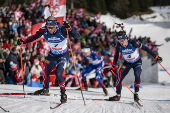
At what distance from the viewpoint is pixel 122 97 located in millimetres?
7344

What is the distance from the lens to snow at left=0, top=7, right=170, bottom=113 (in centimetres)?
436

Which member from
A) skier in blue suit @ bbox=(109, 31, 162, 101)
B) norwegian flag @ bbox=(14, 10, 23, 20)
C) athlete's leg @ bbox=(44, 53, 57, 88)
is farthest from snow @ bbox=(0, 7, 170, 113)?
norwegian flag @ bbox=(14, 10, 23, 20)

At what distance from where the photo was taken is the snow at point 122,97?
14.3 feet

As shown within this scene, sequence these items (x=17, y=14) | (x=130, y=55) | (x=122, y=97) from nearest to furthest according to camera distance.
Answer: (x=130, y=55) < (x=122, y=97) < (x=17, y=14)

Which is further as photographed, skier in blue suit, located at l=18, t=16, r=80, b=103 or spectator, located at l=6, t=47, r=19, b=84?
spectator, located at l=6, t=47, r=19, b=84

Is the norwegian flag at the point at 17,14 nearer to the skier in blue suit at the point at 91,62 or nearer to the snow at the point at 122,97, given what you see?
the skier in blue suit at the point at 91,62

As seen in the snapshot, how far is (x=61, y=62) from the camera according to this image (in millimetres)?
5305

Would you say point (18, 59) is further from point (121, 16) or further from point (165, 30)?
point (121, 16)

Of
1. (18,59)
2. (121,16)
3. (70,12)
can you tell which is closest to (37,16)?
(70,12)

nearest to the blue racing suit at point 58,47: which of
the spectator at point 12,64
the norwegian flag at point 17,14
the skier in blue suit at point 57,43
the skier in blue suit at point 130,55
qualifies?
the skier in blue suit at point 57,43

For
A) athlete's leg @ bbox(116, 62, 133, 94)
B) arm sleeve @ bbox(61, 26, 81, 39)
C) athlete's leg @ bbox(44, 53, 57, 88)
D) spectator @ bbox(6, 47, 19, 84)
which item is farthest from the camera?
spectator @ bbox(6, 47, 19, 84)

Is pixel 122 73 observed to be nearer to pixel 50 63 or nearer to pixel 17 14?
pixel 50 63

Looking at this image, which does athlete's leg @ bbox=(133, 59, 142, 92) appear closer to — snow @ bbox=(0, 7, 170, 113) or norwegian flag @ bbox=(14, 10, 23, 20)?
snow @ bbox=(0, 7, 170, 113)

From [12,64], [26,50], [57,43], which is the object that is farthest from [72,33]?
[26,50]
